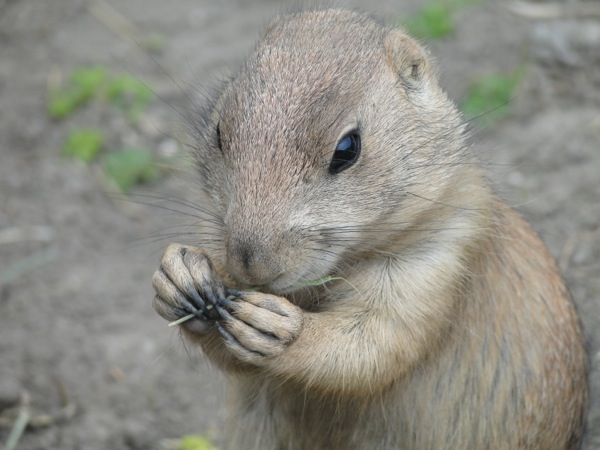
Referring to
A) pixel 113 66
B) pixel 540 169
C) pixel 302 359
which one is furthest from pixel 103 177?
pixel 302 359

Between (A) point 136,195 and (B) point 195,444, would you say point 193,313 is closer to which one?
(B) point 195,444

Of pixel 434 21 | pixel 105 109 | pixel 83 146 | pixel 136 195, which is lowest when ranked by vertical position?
pixel 136 195

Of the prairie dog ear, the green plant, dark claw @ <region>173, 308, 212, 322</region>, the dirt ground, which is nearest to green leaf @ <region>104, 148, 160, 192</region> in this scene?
the dirt ground

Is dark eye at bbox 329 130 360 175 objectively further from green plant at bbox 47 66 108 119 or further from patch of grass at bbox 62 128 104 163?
green plant at bbox 47 66 108 119

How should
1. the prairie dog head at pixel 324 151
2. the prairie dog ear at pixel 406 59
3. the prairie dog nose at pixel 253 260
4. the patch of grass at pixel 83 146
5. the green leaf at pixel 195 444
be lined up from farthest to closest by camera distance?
the patch of grass at pixel 83 146 → the green leaf at pixel 195 444 → the prairie dog ear at pixel 406 59 → the prairie dog head at pixel 324 151 → the prairie dog nose at pixel 253 260

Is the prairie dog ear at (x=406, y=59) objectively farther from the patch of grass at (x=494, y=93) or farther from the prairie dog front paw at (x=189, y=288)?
the patch of grass at (x=494, y=93)

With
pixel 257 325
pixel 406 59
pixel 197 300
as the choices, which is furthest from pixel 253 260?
pixel 406 59

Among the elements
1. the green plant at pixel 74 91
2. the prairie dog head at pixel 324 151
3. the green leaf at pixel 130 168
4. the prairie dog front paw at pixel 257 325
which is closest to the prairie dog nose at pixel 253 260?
the prairie dog head at pixel 324 151
